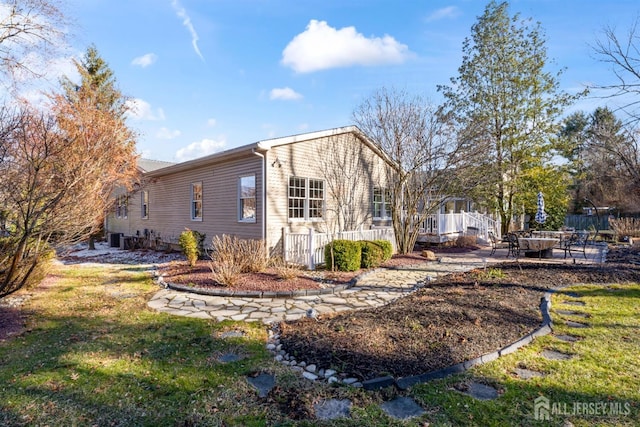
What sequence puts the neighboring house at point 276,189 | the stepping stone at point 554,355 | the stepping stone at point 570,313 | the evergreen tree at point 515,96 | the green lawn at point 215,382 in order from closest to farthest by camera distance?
the green lawn at point 215,382
the stepping stone at point 554,355
the stepping stone at point 570,313
the neighboring house at point 276,189
the evergreen tree at point 515,96

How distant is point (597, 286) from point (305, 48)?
11358 millimetres

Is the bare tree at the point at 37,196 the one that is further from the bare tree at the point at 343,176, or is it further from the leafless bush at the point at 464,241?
the leafless bush at the point at 464,241

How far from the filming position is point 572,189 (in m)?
30.3

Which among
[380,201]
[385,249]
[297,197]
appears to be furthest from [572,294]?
[380,201]

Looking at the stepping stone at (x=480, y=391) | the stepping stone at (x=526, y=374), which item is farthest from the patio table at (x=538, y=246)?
the stepping stone at (x=480, y=391)

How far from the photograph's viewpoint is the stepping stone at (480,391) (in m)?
2.78

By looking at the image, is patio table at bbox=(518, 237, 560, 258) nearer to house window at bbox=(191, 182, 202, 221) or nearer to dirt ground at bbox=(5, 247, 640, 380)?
dirt ground at bbox=(5, 247, 640, 380)

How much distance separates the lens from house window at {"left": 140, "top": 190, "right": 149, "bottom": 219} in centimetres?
1571

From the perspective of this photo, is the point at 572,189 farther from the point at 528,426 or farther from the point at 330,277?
the point at 528,426

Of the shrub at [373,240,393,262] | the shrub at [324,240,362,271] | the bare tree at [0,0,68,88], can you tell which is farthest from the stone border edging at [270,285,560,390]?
the bare tree at [0,0,68,88]

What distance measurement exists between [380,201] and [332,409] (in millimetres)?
11758

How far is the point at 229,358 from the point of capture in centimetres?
369

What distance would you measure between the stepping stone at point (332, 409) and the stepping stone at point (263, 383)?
0.52 metres

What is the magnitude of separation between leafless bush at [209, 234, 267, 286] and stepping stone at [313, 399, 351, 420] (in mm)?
4768
